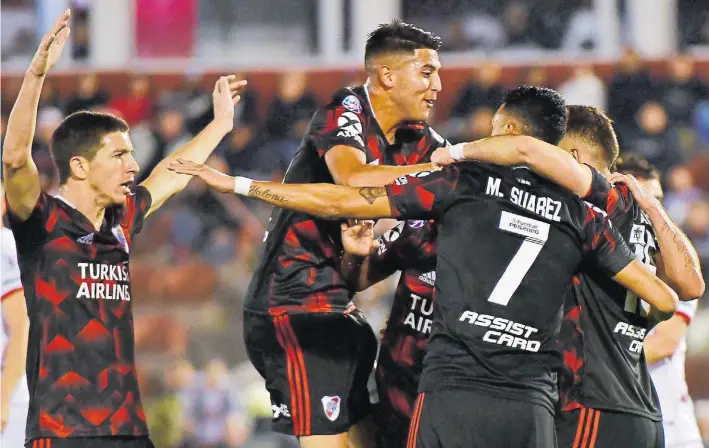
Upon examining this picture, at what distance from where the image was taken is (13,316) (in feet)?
21.5

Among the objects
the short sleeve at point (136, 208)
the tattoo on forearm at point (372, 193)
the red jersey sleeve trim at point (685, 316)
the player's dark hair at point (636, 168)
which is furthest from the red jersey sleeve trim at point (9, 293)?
the red jersey sleeve trim at point (685, 316)

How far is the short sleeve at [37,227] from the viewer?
5.05 meters

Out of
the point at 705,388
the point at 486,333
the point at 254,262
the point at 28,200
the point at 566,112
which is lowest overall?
the point at 705,388

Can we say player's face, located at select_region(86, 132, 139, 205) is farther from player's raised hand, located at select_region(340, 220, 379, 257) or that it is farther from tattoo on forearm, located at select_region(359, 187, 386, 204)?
tattoo on forearm, located at select_region(359, 187, 386, 204)

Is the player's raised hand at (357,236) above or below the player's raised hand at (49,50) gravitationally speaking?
below

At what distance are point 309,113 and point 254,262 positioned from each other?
1.84m

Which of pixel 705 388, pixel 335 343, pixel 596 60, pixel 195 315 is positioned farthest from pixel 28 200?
pixel 596 60

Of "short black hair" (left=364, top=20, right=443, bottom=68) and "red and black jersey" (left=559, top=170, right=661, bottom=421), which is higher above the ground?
"short black hair" (left=364, top=20, right=443, bottom=68)

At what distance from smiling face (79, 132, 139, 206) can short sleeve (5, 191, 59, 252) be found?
24 centimetres

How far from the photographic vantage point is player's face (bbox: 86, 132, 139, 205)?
207 inches

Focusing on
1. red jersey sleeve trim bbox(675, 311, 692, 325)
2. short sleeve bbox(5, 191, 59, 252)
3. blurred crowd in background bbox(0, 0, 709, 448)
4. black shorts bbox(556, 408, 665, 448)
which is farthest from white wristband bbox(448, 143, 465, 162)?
blurred crowd in background bbox(0, 0, 709, 448)

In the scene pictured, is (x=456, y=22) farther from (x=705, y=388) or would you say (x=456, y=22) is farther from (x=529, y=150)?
Result: (x=529, y=150)

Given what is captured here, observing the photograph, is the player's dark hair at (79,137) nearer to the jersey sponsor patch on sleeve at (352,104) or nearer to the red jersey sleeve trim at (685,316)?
the jersey sponsor patch on sleeve at (352,104)

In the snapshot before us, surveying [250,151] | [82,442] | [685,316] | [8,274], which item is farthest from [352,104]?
[250,151]
